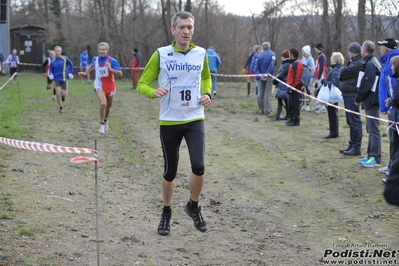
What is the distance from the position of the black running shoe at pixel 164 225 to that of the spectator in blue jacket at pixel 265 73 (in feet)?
37.6

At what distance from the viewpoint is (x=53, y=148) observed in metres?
5.85

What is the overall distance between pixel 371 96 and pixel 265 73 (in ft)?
25.5

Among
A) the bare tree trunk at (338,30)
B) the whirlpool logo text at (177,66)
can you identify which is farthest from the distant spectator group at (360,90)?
the bare tree trunk at (338,30)

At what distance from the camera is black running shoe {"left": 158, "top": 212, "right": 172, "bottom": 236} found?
6.27 m

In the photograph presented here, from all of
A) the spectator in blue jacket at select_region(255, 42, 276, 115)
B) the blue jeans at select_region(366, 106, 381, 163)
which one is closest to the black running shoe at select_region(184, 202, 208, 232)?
the blue jeans at select_region(366, 106, 381, 163)

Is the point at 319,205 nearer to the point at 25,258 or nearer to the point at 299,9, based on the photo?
the point at 25,258

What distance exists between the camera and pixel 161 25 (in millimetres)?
40625

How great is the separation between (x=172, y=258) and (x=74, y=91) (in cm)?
2260

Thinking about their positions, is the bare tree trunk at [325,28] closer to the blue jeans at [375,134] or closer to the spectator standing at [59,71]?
the spectator standing at [59,71]

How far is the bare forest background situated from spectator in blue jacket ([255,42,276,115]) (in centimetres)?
949

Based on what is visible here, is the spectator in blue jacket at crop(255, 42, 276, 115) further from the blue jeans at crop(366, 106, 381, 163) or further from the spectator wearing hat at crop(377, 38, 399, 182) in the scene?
the spectator wearing hat at crop(377, 38, 399, 182)

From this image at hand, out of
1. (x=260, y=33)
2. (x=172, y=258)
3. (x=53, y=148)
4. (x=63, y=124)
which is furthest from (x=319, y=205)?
(x=260, y=33)

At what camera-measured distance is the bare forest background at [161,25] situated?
112 ft

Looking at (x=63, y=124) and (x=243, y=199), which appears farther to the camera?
(x=63, y=124)
